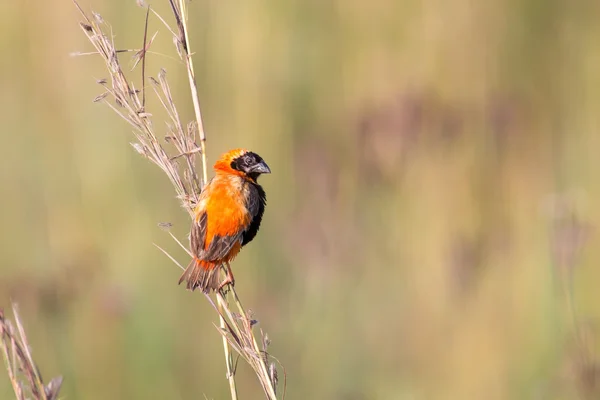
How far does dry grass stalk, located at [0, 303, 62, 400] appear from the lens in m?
1.71

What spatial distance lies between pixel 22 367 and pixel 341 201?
109 inches

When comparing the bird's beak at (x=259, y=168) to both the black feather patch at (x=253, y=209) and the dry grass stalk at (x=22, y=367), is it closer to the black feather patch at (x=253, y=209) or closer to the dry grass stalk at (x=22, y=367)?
the black feather patch at (x=253, y=209)

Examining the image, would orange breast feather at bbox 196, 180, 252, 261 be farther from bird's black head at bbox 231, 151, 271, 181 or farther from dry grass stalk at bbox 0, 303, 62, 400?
dry grass stalk at bbox 0, 303, 62, 400

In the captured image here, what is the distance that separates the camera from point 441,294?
4070 mm

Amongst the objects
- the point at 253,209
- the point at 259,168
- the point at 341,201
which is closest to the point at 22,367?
the point at 253,209

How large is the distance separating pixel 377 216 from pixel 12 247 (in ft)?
6.63

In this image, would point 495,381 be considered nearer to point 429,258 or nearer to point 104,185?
point 429,258

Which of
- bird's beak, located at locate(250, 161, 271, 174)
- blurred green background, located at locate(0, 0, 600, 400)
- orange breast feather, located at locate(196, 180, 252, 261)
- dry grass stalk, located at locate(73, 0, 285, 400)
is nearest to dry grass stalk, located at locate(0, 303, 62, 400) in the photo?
dry grass stalk, located at locate(73, 0, 285, 400)

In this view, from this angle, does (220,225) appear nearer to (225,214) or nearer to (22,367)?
(225,214)

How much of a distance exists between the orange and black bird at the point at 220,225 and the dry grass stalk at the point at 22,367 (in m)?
0.89

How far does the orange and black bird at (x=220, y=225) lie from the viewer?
2.75 metres

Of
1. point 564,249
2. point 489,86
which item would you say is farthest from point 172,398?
point 489,86

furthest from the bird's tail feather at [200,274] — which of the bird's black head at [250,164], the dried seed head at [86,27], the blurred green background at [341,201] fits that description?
the blurred green background at [341,201]

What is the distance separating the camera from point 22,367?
173 cm
